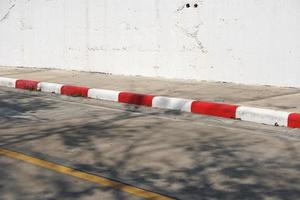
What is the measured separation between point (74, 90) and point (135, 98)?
5.47 feet

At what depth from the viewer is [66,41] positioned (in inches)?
536

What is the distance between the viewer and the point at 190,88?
33.1 feet

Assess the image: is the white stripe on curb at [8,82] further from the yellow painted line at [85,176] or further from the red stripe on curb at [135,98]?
the yellow painted line at [85,176]

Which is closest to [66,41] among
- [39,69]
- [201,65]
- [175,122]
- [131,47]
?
[39,69]

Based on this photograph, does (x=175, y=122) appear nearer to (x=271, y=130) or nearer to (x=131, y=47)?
(x=271, y=130)

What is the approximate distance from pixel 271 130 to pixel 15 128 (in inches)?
120

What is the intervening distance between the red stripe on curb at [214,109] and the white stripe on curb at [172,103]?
13 cm

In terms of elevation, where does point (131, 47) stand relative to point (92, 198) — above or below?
above

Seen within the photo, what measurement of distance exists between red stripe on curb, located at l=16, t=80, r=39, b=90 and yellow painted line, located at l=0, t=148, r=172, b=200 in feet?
18.2

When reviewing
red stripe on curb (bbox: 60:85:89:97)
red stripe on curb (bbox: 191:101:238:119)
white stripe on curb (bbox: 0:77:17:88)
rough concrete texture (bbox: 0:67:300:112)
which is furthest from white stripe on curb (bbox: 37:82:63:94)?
red stripe on curb (bbox: 191:101:238:119)

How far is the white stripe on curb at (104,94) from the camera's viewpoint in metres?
9.70

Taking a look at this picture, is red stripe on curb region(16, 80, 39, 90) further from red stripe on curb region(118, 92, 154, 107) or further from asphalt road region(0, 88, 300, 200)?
asphalt road region(0, 88, 300, 200)

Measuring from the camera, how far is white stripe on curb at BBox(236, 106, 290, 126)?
7.25m

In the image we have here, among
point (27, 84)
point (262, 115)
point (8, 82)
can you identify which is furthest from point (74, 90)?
point (262, 115)
